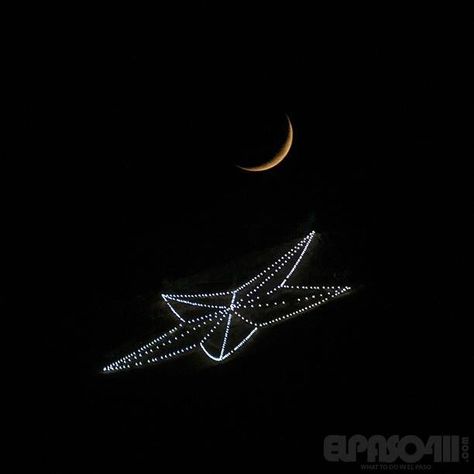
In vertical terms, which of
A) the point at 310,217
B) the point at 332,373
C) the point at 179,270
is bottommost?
the point at 332,373

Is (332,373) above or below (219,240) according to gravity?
below

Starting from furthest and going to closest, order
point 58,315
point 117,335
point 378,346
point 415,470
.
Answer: point 58,315 < point 117,335 < point 378,346 < point 415,470

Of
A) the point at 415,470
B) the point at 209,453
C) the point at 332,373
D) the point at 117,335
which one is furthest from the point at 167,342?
the point at 415,470

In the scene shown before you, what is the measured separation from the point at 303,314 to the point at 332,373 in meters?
0.53

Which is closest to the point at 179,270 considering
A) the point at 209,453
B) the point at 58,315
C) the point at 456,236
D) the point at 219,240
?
the point at 219,240

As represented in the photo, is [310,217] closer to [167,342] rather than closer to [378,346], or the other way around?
[378,346]

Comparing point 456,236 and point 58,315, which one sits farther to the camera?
point 58,315

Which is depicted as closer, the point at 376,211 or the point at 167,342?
the point at 167,342

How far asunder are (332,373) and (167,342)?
1.39 meters

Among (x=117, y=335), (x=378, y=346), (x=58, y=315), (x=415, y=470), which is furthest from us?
(x=58, y=315)

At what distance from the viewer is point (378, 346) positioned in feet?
16.5

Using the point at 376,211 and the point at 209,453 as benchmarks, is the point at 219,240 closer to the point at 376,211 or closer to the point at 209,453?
the point at 376,211

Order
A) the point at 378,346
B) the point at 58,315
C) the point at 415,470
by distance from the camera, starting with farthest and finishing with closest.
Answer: the point at 58,315 → the point at 378,346 → the point at 415,470

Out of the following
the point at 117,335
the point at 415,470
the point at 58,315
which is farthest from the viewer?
the point at 58,315
